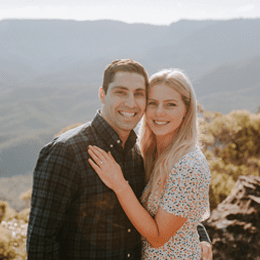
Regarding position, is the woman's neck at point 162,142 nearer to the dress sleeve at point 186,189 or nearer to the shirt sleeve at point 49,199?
the dress sleeve at point 186,189

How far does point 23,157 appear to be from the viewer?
54.2 metres

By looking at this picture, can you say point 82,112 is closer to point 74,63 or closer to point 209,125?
point 74,63

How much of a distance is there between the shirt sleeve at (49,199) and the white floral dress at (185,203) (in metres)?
0.88

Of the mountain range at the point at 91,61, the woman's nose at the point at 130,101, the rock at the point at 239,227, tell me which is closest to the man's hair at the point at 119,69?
the woman's nose at the point at 130,101

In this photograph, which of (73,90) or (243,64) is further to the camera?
(73,90)

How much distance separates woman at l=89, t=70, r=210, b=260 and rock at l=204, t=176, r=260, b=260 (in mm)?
1858

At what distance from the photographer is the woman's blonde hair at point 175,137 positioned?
7.27 feet

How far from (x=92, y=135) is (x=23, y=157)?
58.5m

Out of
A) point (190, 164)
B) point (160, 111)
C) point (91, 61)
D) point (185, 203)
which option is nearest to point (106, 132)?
point (160, 111)

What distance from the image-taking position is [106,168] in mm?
1859

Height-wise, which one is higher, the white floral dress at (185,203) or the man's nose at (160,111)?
the man's nose at (160,111)

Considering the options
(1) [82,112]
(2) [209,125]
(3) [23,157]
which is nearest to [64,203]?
(2) [209,125]

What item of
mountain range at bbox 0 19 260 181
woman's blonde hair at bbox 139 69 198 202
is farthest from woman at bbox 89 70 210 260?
mountain range at bbox 0 19 260 181

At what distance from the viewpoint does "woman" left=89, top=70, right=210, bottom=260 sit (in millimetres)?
1945
